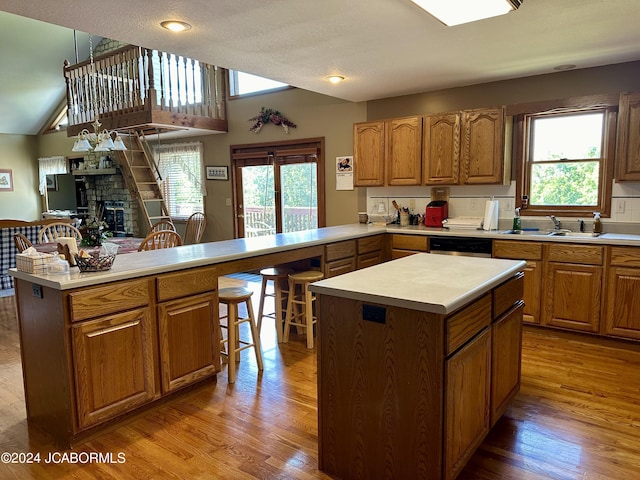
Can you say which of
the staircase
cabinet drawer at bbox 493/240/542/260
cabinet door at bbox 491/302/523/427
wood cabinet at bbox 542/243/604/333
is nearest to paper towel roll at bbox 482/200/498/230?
cabinet drawer at bbox 493/240/542/260

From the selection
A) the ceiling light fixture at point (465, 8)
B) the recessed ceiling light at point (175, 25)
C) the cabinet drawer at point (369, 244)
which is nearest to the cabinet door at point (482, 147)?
the cabinet drawer at point (369, 244)

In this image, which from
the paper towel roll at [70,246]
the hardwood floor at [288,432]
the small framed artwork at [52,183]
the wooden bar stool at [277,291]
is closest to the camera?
the hardwood floor at [288,432]

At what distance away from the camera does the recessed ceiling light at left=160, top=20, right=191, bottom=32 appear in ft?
9.00

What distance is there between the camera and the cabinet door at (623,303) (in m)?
3.51

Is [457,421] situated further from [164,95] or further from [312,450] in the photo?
[164,95]

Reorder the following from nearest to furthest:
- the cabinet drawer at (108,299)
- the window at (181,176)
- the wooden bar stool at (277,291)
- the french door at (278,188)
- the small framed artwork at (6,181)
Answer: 1. the cabinet drawer at (108,299)
2. the wooden bar stool at (277,291)
3. the french door at (278,188)
4. the window at (181,176)
5. the small framed artwork at (6,181)

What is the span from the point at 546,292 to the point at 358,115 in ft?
9.64

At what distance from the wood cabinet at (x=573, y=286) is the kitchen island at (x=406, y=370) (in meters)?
1.88

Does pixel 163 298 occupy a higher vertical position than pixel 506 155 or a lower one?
lower

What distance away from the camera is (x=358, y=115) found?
546cm

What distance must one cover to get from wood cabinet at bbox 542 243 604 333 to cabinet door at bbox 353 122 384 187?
1.96 meters

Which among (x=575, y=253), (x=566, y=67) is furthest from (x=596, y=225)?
(x=566, y=67)

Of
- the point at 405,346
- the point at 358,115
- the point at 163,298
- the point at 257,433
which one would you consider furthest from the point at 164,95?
the point at 405,346

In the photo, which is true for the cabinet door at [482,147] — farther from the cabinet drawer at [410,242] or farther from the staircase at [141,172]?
the staircase at [141,172]
